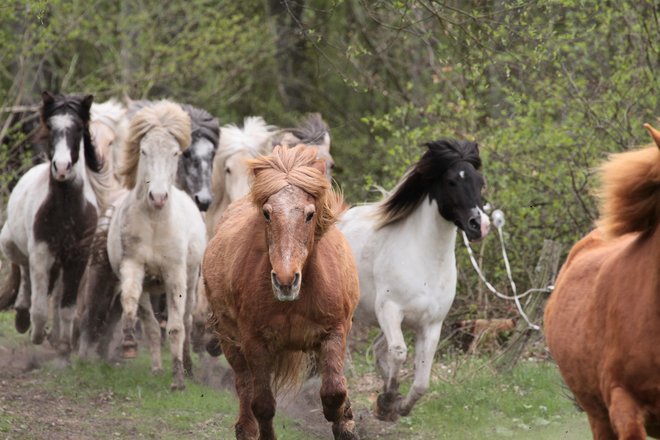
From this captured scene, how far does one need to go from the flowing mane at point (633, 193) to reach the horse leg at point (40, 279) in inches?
240

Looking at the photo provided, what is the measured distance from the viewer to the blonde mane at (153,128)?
23.2ft

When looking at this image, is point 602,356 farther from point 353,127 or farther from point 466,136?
point 353,127

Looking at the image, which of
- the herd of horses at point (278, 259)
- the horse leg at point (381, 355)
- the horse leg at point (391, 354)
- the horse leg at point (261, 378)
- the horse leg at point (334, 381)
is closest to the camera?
the herd of horses at point (278, 259)

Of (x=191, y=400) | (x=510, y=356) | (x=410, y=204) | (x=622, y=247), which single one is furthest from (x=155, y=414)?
(x=622, y=247)

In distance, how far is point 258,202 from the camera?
13.7 ft

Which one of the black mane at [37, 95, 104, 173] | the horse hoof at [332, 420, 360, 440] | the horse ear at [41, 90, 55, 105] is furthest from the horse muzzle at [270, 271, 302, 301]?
the horse ear at [41, 90, 55, 105]

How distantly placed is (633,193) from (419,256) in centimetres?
326

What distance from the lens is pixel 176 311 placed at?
7188 millimetres

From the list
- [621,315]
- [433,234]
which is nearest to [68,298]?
[433,234]

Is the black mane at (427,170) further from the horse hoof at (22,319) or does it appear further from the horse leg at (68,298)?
the horse hoof at (22,319)

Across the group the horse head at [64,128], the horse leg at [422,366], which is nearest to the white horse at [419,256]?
the horse leg at [422,366]

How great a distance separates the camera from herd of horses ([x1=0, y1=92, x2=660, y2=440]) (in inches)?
133

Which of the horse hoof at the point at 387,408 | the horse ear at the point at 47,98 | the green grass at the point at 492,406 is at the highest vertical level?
the horse ear at the point at 47,98

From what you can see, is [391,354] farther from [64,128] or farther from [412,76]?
[412,76]
